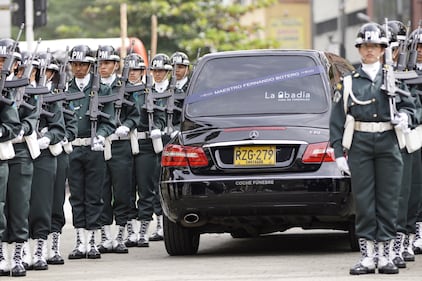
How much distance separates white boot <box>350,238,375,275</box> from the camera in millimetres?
12812

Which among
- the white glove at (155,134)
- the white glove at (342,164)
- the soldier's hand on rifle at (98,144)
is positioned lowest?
the white glove at (155,134)

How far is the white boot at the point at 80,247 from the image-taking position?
15680 mm

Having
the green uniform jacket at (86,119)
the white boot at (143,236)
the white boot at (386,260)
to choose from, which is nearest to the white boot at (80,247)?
the green uniform jacket at (86,119)

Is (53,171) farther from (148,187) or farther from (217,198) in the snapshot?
(148,187)

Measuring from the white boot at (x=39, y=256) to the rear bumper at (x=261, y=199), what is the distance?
1.18 m

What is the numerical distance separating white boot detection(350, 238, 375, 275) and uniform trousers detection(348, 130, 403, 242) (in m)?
0.07

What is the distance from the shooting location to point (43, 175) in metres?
14.5

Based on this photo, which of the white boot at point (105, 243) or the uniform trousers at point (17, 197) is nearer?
the uniform trousers at point (17, 197)

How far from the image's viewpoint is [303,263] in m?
14.0

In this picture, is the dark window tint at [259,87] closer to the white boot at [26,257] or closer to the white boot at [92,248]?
the white boot at [92,248]

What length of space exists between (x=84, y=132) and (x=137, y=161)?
4.94ft

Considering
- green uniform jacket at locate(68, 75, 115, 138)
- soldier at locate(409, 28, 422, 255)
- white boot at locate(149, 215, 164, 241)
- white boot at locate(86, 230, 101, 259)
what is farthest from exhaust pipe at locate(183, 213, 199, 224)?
white boot at locate(149, 215, 164, 241)

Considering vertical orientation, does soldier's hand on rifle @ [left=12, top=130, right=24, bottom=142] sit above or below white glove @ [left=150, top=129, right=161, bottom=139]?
above

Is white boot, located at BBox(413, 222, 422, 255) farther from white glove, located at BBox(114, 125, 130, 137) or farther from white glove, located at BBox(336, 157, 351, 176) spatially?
white glove, located at BBox(114, 125, 130, 137)
